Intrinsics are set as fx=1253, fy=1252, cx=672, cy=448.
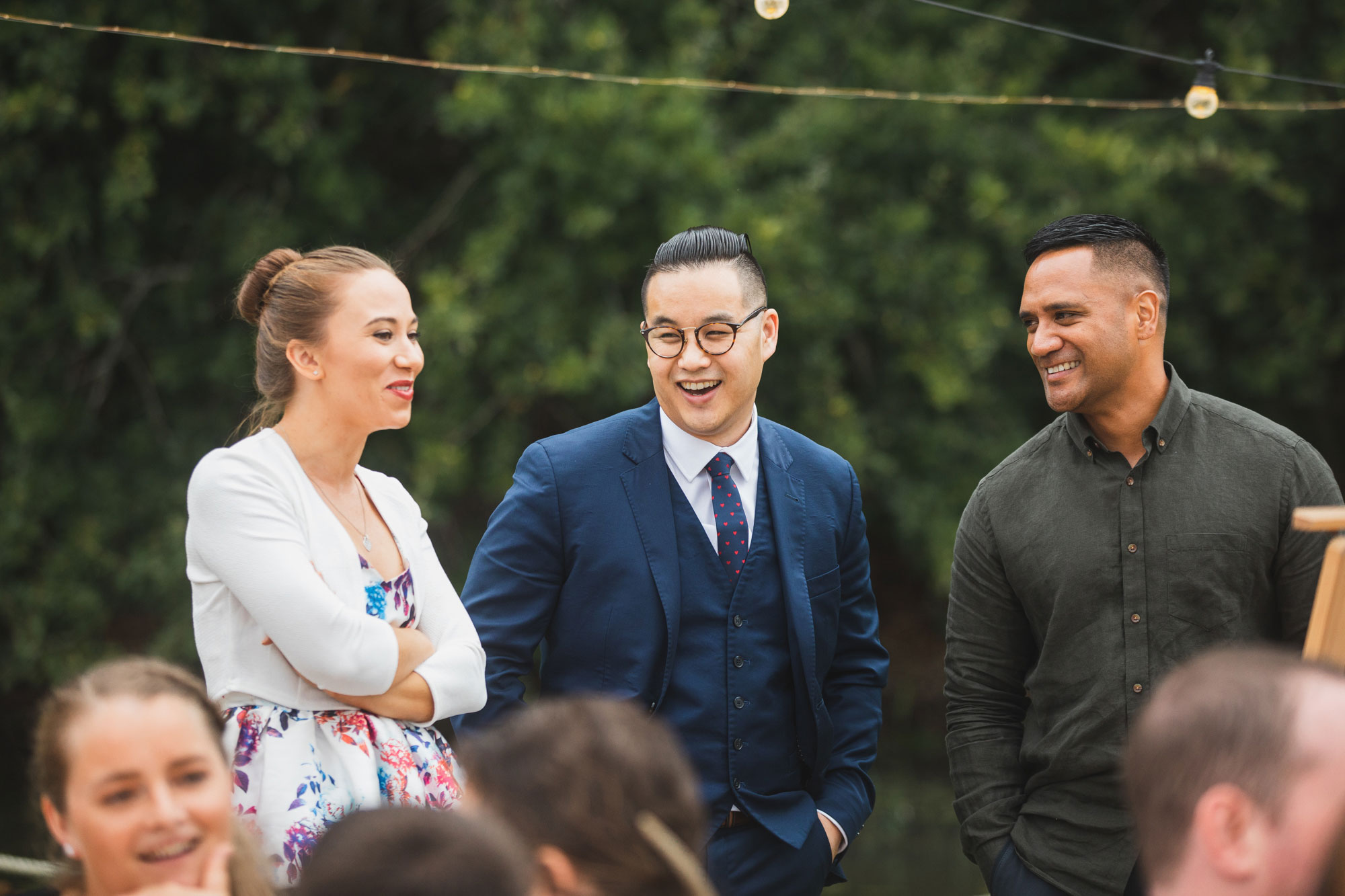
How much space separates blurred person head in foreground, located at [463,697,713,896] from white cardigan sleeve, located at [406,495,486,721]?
86cm

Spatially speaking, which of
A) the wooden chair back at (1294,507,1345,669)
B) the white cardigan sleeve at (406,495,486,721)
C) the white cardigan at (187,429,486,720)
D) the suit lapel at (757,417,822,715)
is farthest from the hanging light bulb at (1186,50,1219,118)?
the white cardigan at (187,429,486,720)

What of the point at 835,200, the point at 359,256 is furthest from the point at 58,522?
the point at 359,256

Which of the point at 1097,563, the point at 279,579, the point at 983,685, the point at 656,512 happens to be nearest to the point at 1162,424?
the point at 1097,563

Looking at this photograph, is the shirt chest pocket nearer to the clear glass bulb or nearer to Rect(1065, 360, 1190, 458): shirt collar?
Rect(1065, 360, 1190, 458): shirt collar

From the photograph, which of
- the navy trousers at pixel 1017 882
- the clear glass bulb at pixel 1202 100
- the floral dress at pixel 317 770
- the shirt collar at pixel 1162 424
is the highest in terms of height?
the clear glass bulb at pixel 1202 100

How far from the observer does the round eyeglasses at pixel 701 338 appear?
2.94 m

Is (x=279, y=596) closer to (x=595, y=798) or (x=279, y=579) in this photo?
(x=279, y=579)

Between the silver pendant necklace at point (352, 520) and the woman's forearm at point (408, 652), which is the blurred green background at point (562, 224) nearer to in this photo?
the silver pendant necklace at point (352, 520)

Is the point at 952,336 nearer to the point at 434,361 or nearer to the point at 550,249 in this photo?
the point at 550,249

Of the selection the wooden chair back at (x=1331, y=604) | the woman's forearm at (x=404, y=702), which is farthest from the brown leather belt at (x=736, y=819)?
the wooden chair back at (x=1331, y=604)

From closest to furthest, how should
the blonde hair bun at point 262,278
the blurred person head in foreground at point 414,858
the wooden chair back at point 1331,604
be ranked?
1. the blurred person head in foreground at point 414,858
2. the wooden chair back at point 1331,604
3. the blonde hair bun at point 262,278

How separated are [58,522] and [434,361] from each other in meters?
2.52

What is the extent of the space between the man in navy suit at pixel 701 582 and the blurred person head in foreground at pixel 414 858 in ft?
4.56

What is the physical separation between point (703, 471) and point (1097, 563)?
0.93 m
